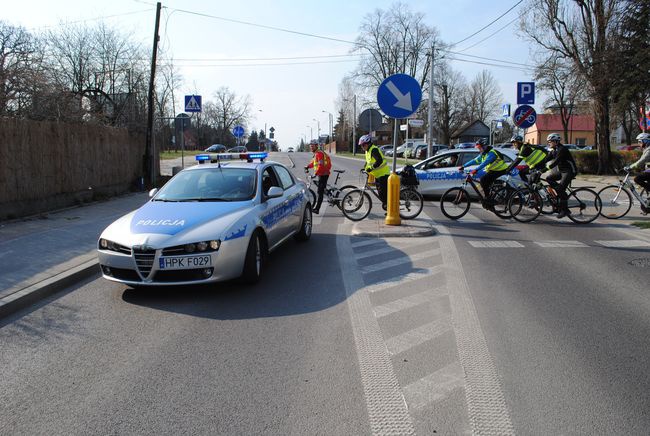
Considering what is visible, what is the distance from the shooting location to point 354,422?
10.8 feet

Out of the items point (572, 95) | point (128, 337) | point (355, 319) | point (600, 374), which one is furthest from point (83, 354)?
point (572, 95)

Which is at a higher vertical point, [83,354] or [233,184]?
[233,184]

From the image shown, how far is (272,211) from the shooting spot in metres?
7.38

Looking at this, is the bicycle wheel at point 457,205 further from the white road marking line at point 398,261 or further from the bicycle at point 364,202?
the white road marking line at point 398,261

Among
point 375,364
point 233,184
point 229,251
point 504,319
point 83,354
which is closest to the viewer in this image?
point 375,364

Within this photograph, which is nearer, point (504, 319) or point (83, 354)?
point (83, 354)

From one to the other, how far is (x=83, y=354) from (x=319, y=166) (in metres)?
8.73

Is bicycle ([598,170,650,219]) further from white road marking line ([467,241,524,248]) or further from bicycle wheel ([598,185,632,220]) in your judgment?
white road marking line ([467,241,524,248])

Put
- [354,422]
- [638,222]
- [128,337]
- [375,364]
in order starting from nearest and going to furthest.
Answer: [354,422]
[375,364]
[128,337]
[638,222]

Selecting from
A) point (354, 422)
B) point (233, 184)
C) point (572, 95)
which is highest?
point (572, 95)

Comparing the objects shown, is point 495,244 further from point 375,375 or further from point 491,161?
point 375,375

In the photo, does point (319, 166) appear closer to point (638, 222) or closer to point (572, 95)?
point (638, 222)

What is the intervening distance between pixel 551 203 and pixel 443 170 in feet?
13.8

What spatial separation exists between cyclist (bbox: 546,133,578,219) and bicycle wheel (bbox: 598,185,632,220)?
1.09m
